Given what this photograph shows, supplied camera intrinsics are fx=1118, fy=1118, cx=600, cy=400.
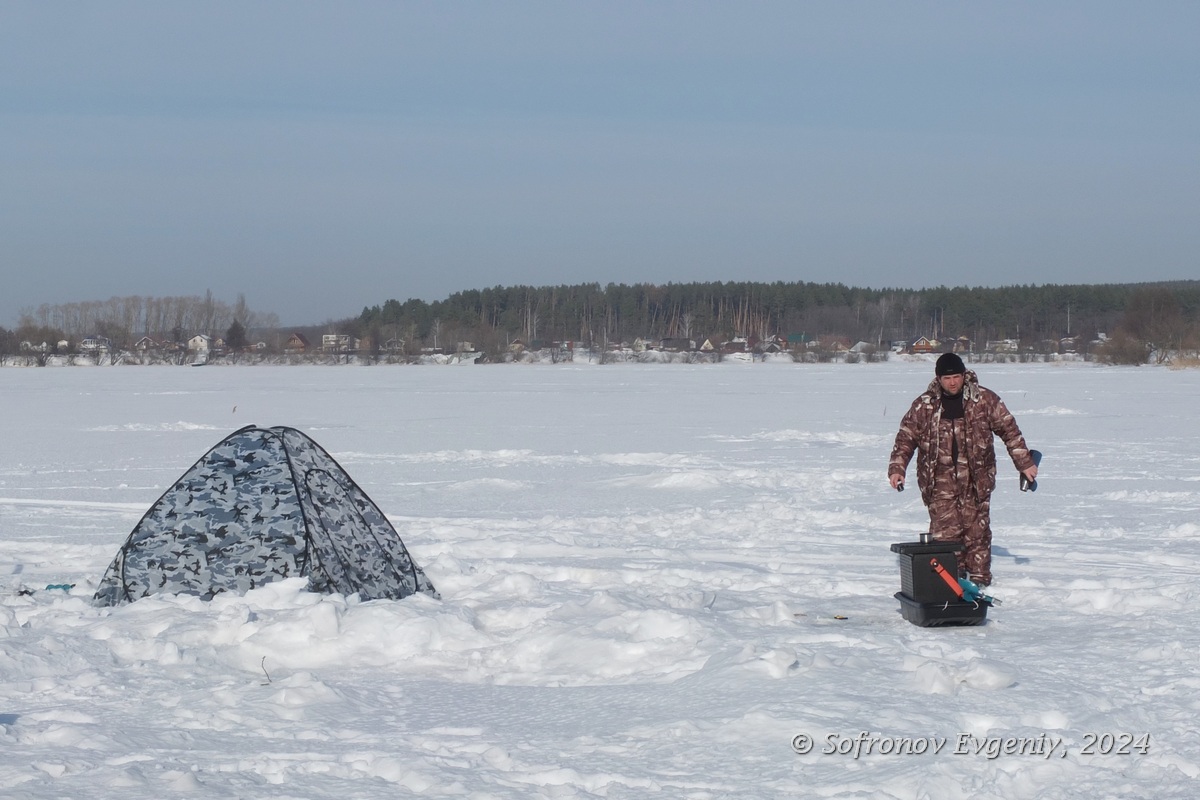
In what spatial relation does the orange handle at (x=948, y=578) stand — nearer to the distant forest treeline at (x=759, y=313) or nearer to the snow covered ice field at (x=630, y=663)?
the snow covered ice field at (x=630, y=663)

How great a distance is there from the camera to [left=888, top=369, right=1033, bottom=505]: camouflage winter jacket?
254 inches

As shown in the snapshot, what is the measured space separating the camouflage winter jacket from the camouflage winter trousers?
5 cm

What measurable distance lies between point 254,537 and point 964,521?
13.0 feet

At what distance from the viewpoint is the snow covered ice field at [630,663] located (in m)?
3.63

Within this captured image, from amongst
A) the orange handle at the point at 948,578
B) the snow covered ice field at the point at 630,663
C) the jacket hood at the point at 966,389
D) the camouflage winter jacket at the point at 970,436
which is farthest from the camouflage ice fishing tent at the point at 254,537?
the jacket hood at the point at 966,389

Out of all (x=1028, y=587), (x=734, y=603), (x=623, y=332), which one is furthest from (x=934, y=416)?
(x=623, y=332)

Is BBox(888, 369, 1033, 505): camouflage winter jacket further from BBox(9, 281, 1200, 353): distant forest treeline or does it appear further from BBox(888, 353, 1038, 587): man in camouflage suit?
BBox(9, 281, 1200, 353): distant forest treeline

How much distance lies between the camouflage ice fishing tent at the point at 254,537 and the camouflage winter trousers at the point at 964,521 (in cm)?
295

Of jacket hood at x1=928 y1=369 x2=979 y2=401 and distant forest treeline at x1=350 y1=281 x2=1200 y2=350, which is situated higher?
distant forest treeline at x1=350 y1=281 x2=1200 y2=350

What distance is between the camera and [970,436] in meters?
6.46

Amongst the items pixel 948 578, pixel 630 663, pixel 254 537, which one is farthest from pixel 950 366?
pixel 254 537

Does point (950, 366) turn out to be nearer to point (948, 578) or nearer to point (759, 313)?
point (948, 578)

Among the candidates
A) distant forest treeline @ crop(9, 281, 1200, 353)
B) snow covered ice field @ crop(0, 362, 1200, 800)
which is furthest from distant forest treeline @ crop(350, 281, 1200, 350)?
snow covered ice field @ crop(0, 362, 1200, 800)

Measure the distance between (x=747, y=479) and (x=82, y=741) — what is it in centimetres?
916
